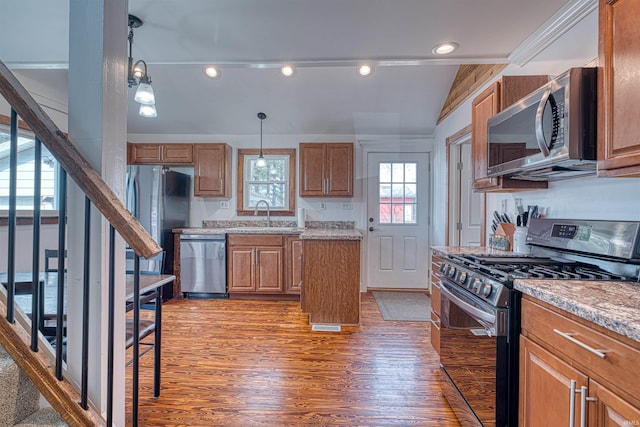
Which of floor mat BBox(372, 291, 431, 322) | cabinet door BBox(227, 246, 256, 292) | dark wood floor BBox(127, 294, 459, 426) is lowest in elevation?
dark wood floor BBox(127, 294, 459, 426)

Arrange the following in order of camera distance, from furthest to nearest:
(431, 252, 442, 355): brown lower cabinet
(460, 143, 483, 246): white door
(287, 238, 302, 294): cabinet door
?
(287, 238, 302, 294): cabinet door < (460, 143, 483, 246): white door < (431, 252, 442, 355): brown lower cabinet

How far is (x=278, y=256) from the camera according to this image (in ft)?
13.0

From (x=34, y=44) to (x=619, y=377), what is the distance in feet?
11.1

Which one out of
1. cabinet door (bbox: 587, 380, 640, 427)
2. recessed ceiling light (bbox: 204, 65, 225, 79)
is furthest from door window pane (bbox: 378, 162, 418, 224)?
cabinet door (bbox: 587, 380, 640, 427)

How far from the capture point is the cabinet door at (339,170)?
4.21m

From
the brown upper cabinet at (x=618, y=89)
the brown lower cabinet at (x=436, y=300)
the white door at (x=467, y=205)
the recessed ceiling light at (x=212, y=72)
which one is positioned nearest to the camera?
the brown upper cabinet at (x=618, y=89)

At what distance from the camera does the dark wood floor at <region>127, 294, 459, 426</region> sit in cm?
175

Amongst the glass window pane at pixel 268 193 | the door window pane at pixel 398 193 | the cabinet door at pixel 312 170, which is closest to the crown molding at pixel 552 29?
the door window pane at pixel 398 193

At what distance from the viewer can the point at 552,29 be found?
1804 mm

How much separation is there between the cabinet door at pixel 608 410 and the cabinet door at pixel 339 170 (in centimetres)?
343

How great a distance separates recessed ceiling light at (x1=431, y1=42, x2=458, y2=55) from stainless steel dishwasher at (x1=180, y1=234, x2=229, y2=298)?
10.2 ft

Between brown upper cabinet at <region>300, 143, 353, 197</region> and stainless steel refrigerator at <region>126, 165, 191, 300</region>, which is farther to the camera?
brown upper cabinet at <region>300, 143, 353, 197</region>

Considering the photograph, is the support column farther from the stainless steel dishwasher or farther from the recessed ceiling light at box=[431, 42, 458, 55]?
the stainless steel dishwasher

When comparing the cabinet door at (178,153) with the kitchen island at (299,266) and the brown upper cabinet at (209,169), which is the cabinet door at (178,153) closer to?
the brown upper cabinet at (209,169)
